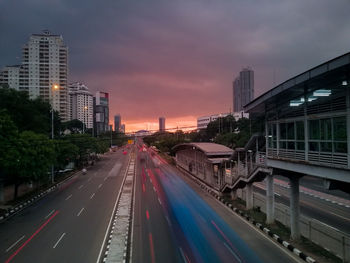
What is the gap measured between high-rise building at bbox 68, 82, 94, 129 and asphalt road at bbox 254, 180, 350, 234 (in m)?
151

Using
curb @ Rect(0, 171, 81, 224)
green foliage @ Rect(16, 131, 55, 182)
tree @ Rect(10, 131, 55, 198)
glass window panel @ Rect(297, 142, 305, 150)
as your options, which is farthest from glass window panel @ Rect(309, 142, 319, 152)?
curb @ Rect(0, 171, 81, 224)

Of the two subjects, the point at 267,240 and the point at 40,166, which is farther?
the point at 40,166

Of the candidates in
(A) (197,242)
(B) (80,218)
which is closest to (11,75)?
(B) (80,218)

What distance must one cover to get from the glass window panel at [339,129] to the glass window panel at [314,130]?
3.61 feet

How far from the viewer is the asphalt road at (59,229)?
545 inches

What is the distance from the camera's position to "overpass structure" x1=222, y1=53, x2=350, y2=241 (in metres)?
10.9

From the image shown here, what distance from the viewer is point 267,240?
15.5 metres

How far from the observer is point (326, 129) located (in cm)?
1238

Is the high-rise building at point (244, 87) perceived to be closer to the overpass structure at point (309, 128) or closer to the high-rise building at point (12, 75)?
the high-rise building at point (12, 75)

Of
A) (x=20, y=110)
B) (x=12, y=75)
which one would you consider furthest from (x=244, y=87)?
(x=20, y=110)

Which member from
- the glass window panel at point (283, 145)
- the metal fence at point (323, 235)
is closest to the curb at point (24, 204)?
the metal fence at point (323, 235)

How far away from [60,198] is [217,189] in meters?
18.8

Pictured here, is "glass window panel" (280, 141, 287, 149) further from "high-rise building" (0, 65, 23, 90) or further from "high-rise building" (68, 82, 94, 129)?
"high-rise building" (68, 82, 94, 129)

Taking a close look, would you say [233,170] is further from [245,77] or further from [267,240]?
[245,77]
